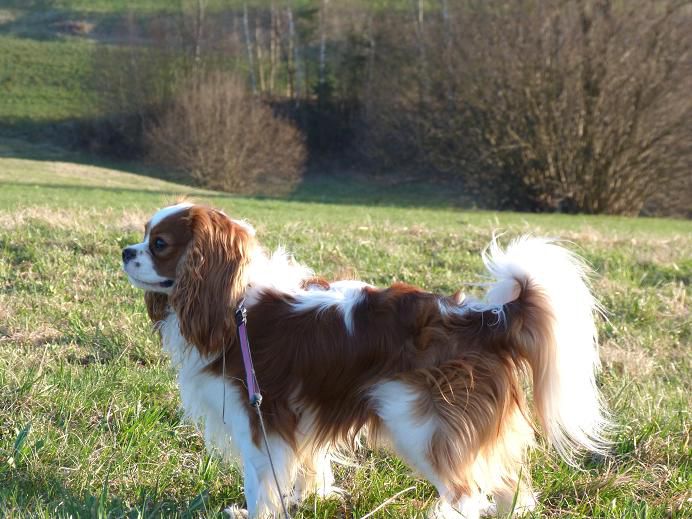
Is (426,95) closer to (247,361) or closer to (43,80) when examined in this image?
(247,361)

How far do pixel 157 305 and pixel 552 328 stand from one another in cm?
201

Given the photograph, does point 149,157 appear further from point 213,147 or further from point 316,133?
point 316,133

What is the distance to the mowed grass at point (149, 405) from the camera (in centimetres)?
372

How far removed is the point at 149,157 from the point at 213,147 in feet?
28.0

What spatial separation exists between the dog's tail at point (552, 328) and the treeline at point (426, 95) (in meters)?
25.1

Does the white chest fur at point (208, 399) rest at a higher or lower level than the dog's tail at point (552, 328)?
lower

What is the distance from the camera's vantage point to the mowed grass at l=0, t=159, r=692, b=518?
12.2ft

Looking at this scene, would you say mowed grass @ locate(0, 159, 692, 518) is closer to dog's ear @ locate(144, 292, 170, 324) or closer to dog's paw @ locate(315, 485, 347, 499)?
dog's paw @ locate(315, 485, 347, 499)

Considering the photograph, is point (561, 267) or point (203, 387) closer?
point (561, 267)

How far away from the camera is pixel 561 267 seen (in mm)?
3484

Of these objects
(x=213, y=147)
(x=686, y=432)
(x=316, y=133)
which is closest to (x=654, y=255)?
(x=686, y=432)

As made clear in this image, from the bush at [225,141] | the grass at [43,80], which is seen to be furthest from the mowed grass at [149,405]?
the grass at [43,80]

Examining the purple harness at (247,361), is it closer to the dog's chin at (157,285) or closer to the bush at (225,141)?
the dog's chin at (157,285)

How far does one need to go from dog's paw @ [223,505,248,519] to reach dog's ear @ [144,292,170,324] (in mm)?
1031
